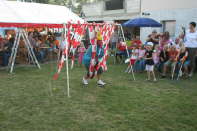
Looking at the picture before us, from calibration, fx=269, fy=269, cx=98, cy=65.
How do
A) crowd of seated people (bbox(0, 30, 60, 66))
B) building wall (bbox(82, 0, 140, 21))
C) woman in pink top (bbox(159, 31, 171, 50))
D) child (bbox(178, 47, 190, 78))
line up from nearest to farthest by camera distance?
child (bbox(178, 47, 190, 78))
woman in pink top (bbox(159, 31, 171, 50))
crowd of seated people (bbox(0, 30, 60, 66))
building wall (bbox(82, 0, 140, 21))

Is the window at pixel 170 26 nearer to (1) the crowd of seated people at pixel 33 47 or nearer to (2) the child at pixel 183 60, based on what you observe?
(1) the crowd of seated people at pixel 33 47

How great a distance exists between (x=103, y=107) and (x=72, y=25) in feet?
7.24

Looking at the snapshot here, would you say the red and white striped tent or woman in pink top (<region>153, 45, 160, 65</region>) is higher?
the red and white striped tent

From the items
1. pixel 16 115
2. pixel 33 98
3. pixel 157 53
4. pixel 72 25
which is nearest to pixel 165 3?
pixel 157 53

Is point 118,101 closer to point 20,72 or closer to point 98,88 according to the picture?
point 98,88

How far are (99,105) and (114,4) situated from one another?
19919 mm

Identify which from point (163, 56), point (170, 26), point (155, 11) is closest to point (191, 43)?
point (163, 56)

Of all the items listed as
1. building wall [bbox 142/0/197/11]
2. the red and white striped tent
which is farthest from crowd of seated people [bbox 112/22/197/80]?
building wall [bbox 142/0/197/11]

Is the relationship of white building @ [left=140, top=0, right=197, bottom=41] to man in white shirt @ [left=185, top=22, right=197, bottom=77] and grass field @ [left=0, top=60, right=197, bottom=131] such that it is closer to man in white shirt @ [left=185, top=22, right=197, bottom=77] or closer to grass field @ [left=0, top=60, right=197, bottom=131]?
man in white shirt @ [left=185, top=22, right=197, bottom=77]

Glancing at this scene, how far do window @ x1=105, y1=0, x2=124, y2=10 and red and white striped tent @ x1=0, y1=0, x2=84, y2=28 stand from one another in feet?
40.3

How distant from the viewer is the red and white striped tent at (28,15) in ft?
31.5

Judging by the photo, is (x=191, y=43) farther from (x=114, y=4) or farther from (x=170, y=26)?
(x=114, y=4)

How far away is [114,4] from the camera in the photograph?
80.8 feet

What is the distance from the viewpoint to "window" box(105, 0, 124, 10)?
23.9 metres
